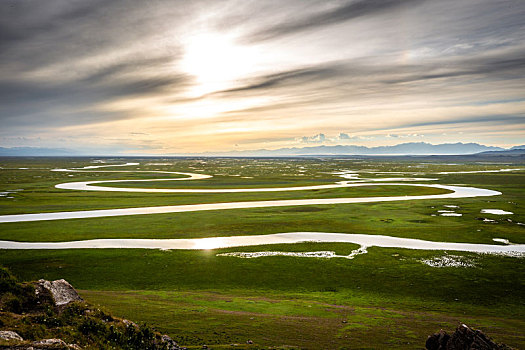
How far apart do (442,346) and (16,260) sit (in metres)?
46.5

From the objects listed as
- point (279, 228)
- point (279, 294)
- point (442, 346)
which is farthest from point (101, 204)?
point (442, 346)

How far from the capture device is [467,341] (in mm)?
16750

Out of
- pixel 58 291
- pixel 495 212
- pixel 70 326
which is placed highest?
pixel 58 291

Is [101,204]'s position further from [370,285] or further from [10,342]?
[10,342]

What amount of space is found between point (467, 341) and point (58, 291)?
22.6 m

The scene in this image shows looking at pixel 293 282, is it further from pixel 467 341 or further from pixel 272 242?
pixel 467 341

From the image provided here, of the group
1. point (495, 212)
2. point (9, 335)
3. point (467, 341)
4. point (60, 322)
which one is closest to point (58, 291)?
point (60, 322)

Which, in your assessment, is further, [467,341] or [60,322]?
[467,341]

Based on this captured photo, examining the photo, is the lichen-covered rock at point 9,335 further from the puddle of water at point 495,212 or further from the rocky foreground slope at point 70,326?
the puddle of water at point 495,212

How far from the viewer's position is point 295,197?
9650 cm

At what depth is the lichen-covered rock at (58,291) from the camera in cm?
1819

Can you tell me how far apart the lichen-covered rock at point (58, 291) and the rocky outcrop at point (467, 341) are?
2105cm

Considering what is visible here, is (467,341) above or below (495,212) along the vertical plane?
above

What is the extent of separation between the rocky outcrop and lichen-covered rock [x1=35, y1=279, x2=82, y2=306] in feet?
69.1
